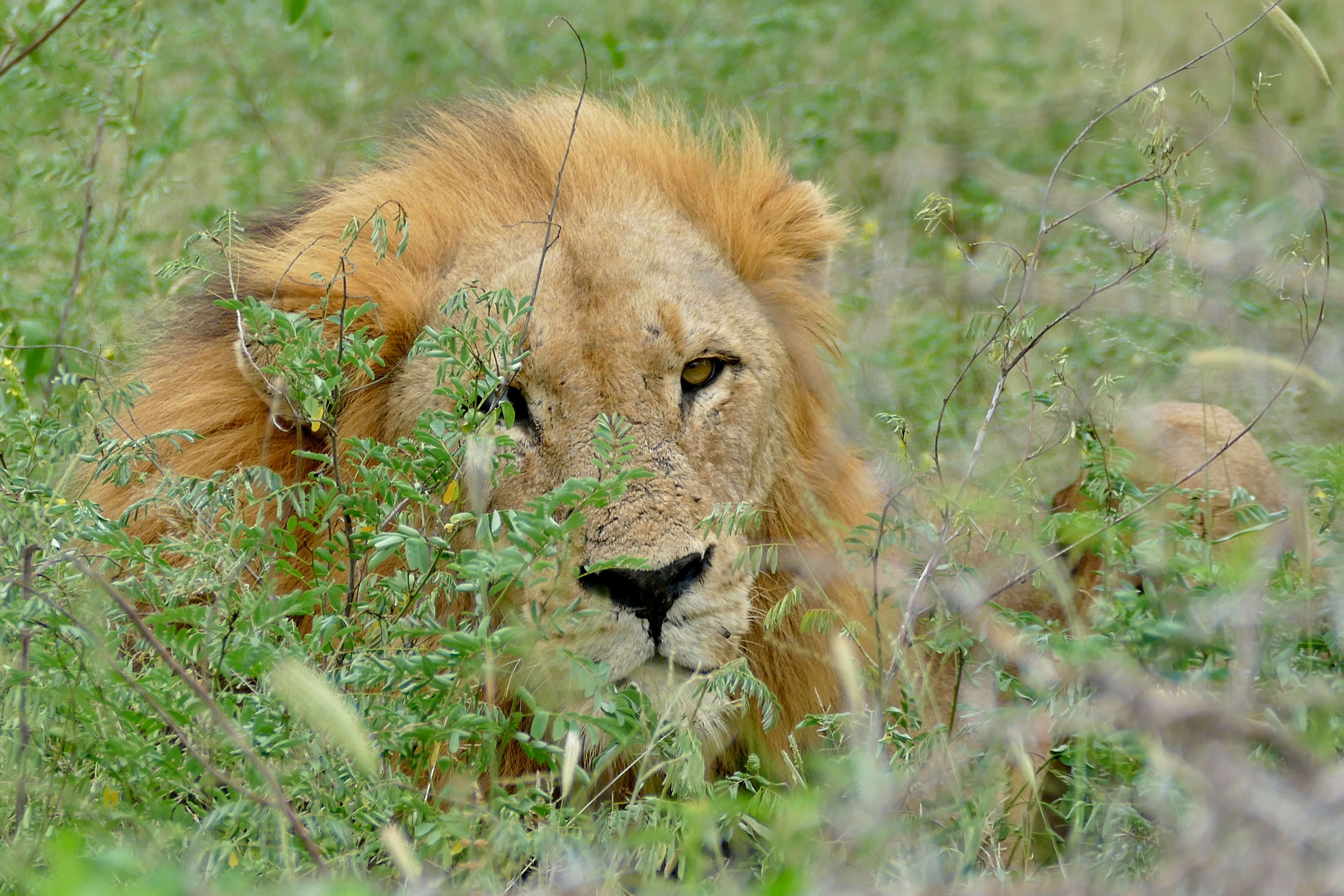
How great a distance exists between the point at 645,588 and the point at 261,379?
1310 mm

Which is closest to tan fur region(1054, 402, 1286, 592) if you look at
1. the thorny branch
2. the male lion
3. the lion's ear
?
the thorny branch

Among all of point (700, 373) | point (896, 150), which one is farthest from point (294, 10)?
point (896, 150)

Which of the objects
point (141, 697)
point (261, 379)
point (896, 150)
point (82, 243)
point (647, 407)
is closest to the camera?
point (141, 697)

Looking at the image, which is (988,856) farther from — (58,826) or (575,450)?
(58,826)

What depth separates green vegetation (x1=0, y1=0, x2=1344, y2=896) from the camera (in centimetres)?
220

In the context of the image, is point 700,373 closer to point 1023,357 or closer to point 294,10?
point 1023,357

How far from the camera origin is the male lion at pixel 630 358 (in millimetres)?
3324

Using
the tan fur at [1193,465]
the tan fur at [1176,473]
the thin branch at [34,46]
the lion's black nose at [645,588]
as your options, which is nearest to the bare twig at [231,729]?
the lion's black nose at [645,588]

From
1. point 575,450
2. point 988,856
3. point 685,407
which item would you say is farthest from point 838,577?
point 988,856

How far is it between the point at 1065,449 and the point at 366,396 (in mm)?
2569

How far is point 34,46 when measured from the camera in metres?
3.88

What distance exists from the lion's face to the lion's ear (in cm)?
30

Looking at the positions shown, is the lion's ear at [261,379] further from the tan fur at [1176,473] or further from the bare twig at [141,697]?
the tan fur at [1176,473]

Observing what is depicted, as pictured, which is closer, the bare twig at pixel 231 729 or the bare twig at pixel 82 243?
the bare twig at pixel 231 729
